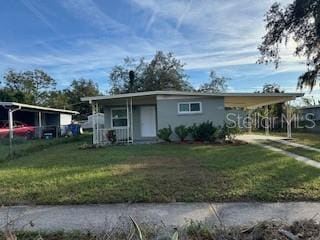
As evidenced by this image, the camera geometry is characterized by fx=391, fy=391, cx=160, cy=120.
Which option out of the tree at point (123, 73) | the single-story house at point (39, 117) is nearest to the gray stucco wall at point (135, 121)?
the single-story house at point (39, 117)

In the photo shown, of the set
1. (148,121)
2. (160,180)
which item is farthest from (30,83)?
(160,180)

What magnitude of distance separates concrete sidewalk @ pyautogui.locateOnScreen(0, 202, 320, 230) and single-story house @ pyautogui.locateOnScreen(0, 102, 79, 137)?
22.8 m

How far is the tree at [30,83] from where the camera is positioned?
55594 mm

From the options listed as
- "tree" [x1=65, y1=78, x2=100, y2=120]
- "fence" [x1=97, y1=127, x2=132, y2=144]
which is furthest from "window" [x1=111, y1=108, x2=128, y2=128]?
"tree" [x1=65, y1=78, x2=100, y2=120]

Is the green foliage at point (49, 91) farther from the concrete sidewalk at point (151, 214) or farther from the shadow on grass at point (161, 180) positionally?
the concrete sidewalk at point (151, 214)

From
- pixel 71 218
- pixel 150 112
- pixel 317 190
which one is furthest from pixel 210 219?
pixel 150 112

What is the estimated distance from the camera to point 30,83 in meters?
56.6

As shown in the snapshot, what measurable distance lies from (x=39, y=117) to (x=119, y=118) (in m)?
14.9

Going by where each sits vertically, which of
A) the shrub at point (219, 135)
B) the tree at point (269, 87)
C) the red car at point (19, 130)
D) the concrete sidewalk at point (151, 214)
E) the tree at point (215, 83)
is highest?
the tree at point (215, 83)

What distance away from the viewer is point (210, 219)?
5.90 m

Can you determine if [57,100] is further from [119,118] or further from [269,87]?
[119,118]

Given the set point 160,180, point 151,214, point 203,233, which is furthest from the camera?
point 160,180

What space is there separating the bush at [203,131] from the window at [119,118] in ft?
16.9

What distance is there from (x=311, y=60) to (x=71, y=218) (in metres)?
18.6
